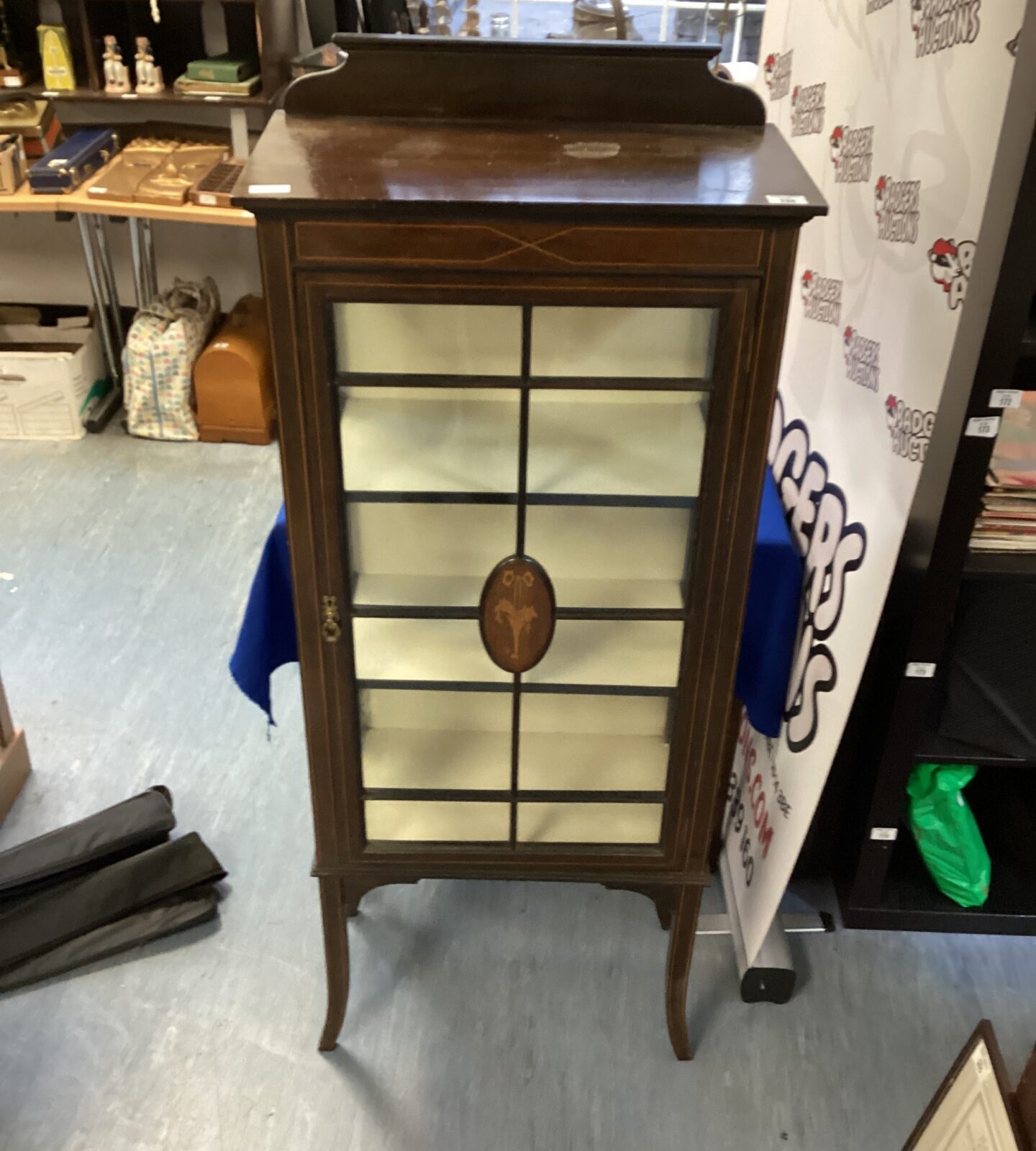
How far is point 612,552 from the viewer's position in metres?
1.31

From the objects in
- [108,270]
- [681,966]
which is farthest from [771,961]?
[108,270]

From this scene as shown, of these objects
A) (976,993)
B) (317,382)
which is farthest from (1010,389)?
(976,993)

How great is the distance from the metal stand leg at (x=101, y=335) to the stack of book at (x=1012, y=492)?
2.78m

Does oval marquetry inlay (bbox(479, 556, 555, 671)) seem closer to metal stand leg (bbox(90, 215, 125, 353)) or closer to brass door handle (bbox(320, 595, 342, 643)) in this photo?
brass door handle (bbox(320, 595, 342, 643))

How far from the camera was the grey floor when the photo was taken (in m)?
1.63

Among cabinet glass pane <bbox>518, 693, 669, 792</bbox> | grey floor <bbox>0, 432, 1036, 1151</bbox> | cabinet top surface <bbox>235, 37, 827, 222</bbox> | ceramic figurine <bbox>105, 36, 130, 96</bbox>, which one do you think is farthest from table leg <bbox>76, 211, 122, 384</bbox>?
cabinet glass pane <bbox>518, 693, 669, 792</bbox>

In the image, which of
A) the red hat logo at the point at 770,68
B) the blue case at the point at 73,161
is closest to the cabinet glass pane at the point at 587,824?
the red hat logo at the point at 770,68

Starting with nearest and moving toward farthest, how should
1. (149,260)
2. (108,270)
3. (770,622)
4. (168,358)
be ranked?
(770,622)
(168,358)
(108,270)
(149,260)

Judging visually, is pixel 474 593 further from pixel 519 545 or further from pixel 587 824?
pixel 587 824

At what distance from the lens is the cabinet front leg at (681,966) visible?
1.56 m

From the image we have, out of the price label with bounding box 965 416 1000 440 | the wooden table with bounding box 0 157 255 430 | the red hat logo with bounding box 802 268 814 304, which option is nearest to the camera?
the price label with bounding box 965 416 1000 440

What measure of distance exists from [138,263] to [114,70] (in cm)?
58

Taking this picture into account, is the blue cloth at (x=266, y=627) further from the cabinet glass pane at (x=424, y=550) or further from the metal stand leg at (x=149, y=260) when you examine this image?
the metal stand leg at (x=149, y=260)

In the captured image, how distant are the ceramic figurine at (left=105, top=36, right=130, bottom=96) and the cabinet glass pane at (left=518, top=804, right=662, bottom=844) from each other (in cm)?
271
